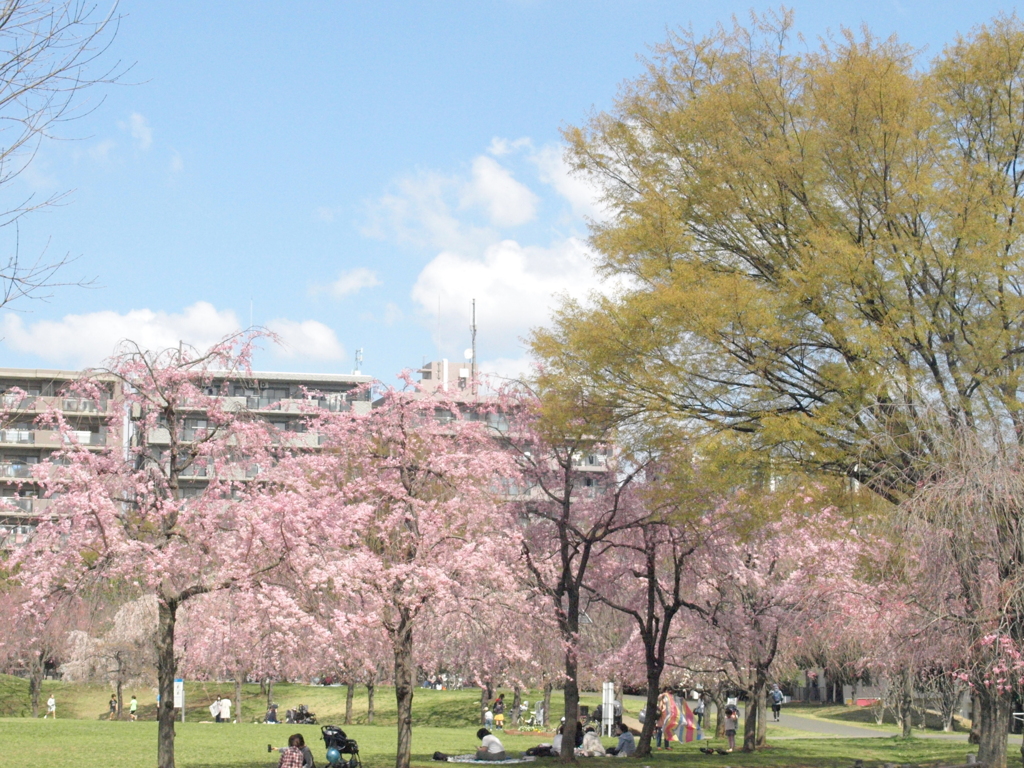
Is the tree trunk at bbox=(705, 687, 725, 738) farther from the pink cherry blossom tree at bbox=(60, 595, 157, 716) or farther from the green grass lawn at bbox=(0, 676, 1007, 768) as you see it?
the pink cherry blossom tree at bbox=(60, 595, 157, 716)

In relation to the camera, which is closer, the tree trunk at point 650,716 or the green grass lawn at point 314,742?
the green grass lawn at point 314,742

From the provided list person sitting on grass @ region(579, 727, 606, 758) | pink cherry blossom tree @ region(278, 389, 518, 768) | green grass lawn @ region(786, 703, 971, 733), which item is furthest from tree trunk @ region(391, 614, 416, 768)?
green grass lawn @ region(786, 703, 971, 733)

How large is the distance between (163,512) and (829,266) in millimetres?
11337

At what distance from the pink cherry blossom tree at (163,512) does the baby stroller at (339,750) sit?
445 cm

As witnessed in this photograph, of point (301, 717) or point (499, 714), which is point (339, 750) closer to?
point (499, 714)

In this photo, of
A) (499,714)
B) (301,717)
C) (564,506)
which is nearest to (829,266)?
(564,506)

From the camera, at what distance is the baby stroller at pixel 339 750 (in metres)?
Answer: 21.2

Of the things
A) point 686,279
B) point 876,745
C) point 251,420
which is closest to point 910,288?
point 686,279

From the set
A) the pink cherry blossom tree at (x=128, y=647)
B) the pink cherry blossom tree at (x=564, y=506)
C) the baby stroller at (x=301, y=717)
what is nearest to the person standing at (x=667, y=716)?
the pink cherry blossom tree at (x=564, y=506)

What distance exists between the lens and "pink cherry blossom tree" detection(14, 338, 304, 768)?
1716 cm

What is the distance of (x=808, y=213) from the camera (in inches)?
750

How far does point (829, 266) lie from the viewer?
1719 cm

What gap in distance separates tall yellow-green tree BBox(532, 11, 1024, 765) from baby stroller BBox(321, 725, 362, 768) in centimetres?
873

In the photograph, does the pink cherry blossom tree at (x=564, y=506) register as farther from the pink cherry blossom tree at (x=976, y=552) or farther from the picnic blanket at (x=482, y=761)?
the pink cherry blossom tree at (x=976, y=552)
